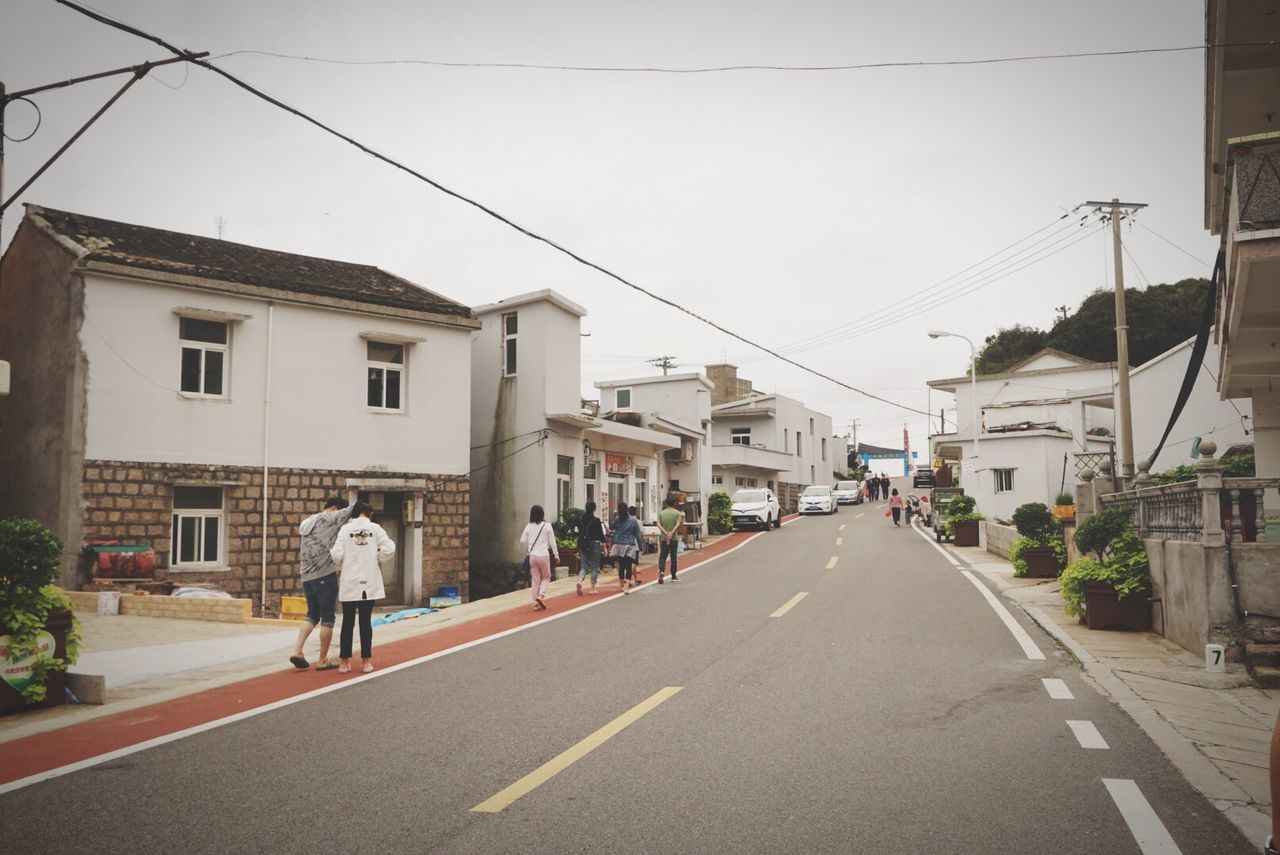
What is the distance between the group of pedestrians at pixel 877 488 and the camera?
68.1 meters

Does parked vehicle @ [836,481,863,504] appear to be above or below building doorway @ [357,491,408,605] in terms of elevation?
above

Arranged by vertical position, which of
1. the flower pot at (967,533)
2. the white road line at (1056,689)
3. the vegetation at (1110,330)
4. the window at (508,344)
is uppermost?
the vegetation at (1110,330)

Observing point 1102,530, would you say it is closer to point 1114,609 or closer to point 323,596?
point 1114,609

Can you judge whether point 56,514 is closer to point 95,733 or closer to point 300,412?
point 300,412

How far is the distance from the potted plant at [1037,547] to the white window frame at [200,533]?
57.7 feet

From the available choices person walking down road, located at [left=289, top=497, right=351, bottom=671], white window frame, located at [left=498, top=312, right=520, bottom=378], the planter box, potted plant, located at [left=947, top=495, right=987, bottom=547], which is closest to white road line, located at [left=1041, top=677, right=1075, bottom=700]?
the planter box

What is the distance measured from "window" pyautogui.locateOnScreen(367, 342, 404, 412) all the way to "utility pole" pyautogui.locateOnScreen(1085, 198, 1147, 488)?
17360 mm

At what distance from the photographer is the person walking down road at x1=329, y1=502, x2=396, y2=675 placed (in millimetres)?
9844

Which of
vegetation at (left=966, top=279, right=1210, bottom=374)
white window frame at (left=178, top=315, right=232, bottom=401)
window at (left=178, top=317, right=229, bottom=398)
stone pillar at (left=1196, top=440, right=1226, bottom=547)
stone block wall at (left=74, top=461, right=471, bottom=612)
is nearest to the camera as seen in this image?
stone pillar at (left=1196, top=440, right=1226, bottom=547)

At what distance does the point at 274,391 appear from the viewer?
796 inches

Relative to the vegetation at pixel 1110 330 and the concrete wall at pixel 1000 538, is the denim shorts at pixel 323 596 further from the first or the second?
the vegetation at pixel 1110 330

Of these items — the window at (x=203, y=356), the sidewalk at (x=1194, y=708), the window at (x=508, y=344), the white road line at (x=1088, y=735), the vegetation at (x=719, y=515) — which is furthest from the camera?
the vegetation at (x=719, y=515)

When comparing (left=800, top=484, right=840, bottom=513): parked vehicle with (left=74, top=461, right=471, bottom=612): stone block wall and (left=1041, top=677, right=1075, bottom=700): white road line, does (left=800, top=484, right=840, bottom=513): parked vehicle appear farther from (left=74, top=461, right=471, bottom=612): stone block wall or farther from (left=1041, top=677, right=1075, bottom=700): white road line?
(left=1041, top=677, right=1075, bottom=700): white road line

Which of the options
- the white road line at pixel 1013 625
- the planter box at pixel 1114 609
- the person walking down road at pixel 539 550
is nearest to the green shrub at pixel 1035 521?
the white road line at pixel 1013 625
